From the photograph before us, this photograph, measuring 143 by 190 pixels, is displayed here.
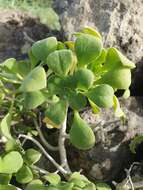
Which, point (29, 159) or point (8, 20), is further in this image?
point (8, 20)

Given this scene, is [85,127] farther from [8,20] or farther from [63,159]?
[8,20]

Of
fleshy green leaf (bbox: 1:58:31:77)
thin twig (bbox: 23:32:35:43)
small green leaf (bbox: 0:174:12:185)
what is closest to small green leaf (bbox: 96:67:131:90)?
fleshy green leaf (bbox: 1:58:31:77)

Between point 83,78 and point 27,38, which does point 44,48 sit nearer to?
point 83,78

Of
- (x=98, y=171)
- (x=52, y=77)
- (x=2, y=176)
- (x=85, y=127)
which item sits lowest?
(x=98, y=171)

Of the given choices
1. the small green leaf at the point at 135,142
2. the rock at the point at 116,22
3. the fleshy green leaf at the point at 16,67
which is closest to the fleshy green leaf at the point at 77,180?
the small green leaf at the point at 135,142

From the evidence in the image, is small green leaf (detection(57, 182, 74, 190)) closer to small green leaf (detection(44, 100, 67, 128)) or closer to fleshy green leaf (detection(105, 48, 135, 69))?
small green leaf (detection(44, 100, 67, 128))

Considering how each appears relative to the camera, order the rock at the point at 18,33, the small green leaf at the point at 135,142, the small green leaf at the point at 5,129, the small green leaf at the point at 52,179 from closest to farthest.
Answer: the small green leaf at the point at 5,129
the small green leaf at the point at 52,179
the small green leaf at the point at 135,142
the rock at the point at 18,33

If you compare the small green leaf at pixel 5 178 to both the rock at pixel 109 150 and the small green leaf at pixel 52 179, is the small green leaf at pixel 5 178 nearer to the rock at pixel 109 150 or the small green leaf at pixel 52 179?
the small green leaf at pixel 52 179

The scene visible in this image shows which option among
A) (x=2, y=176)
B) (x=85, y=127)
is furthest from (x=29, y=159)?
(x=85, y=127)
